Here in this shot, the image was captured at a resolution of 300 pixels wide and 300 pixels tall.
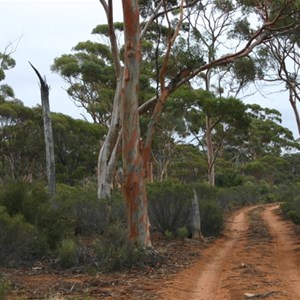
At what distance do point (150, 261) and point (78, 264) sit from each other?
1427 millimetres

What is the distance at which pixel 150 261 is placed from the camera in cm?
988

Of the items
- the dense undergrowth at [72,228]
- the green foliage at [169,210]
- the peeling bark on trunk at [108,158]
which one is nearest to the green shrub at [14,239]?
the dense undergrowth at [72,228]

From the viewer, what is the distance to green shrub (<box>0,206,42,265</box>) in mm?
8633

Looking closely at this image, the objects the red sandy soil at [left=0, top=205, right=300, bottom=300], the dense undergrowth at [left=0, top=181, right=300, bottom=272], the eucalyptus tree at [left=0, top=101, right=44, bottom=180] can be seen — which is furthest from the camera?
the eucalyptus tree at [left=0, top=101, right=44, bottom=180]

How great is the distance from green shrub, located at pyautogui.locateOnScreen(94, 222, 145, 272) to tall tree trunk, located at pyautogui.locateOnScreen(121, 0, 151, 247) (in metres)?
0.62

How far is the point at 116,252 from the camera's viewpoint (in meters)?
9.23

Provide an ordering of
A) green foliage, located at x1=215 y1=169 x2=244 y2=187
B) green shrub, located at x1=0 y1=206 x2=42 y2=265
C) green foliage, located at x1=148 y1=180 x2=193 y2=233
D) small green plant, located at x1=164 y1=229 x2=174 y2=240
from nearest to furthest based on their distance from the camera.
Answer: green shrub, located at x1=0 y1=206 x2=42 y2=265 < small green plant, located at x1=164 y1=229 x2=174 y2=240 < green foliage, located at x1=148 y1=180 x2=193 y2=233 < green foliage, located at x1=215 y1=169 x2=244 y2=187

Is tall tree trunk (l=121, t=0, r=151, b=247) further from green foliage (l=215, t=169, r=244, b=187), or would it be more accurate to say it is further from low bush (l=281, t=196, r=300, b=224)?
green foliage (l=215, t=169, r=244, b=187)

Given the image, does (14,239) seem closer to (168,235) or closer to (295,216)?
(168,235)

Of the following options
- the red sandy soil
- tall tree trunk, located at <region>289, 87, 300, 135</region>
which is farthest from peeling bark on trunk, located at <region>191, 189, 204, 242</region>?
tall tree trunk, located at <region>289, 87, 300, 135</region>

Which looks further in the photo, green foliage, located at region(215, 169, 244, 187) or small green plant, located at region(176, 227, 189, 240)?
green foliage, located at region(215, 169, 244, 187)

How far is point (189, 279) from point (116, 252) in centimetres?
137

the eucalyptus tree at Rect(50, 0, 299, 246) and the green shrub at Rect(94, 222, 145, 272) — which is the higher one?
the eucalyptus tree at Rect(50, 0, 299, 246)

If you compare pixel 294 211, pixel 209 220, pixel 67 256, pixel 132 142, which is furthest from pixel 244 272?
pixel 294 211
